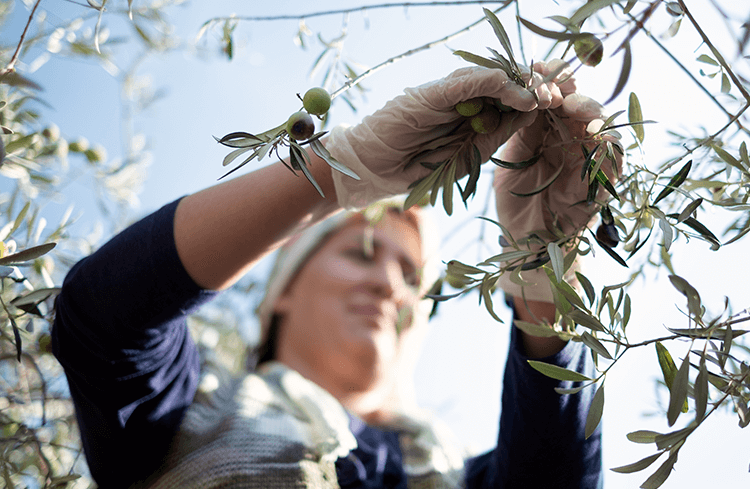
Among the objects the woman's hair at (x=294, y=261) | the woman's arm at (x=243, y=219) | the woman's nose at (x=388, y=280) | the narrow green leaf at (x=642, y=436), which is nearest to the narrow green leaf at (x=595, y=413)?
the narrow green leaf at (x=642, y=436)

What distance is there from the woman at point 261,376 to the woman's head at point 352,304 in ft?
0.73

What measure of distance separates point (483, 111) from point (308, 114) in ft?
0.89

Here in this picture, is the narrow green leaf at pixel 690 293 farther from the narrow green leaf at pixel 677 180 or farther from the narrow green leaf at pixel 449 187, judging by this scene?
the narrow green leaf at pixel 449 187

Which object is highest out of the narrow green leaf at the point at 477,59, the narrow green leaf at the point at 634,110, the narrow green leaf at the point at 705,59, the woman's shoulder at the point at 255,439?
the narrow green leaf at the point at 705,59

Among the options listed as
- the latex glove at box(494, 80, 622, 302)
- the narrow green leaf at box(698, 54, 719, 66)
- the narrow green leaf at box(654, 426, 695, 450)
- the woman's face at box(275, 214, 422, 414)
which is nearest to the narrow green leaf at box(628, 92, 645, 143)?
the latex glove at box(494, 80, 622, 302)

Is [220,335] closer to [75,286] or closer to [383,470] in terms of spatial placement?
[383,470]

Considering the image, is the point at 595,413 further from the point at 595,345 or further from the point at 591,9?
the point at 591,9

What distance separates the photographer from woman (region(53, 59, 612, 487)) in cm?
83

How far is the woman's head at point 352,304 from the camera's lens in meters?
1.80

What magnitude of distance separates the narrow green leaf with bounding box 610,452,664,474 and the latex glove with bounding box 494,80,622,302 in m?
0.28

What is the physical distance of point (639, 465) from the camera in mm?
554

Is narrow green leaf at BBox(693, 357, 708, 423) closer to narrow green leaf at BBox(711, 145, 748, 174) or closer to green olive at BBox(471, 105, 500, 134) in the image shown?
narrow green leaf at BBox(711, 145, 748, 174)

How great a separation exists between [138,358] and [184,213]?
269 millimetres

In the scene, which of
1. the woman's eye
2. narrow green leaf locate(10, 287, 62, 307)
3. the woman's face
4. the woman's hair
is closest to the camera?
narrow green leaf locate(10, 287, 62, 307)
